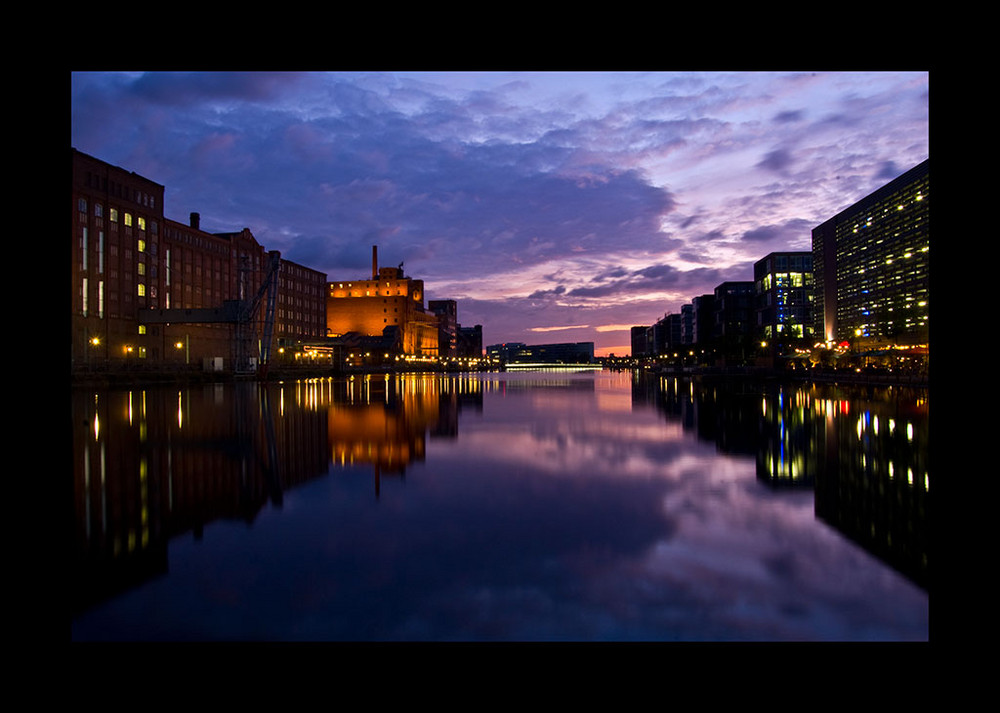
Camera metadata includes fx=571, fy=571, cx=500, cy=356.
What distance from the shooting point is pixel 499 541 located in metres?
8.60

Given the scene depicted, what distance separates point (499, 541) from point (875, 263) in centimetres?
20598

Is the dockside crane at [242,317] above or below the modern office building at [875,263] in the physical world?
below

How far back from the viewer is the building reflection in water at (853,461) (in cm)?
866

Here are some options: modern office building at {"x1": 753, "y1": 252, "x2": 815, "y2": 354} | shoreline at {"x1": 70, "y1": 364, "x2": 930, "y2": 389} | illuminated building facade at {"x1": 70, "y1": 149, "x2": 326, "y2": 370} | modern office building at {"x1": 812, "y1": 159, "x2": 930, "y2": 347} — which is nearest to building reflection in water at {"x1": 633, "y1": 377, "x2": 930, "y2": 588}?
shoreline at {"x1": 70, "y1": 364, "x2": 930, "y2": 389}

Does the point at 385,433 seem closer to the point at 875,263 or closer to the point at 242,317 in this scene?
the point at 242,317

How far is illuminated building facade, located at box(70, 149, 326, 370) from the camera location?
6825 cm

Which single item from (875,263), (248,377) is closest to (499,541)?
(248,377)

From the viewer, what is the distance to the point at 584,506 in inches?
Answer: 421

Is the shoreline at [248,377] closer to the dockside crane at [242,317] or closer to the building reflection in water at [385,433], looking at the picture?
the dockside crane at [242,317]

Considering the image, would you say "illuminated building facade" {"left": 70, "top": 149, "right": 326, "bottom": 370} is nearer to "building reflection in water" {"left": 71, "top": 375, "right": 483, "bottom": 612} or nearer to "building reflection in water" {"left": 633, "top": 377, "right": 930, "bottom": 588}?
"building reflection in water" {"left": 71, "top": 375, "right": 483, "bottom": 612}

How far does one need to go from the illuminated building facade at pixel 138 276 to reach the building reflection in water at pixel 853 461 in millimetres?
57341

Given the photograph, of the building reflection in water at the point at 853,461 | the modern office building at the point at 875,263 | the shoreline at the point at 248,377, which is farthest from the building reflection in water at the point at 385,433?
the modern office building at the point at 875,263

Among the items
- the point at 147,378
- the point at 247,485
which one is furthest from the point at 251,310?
the point at 247,485
